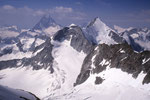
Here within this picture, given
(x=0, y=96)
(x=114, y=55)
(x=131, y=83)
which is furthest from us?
(x=114, y=55)

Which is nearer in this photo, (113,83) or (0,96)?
(0,96)

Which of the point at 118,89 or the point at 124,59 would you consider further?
the point at 124,59

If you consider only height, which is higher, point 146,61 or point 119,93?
point 146,61

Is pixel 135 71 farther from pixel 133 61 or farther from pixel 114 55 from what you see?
pixel 114 55

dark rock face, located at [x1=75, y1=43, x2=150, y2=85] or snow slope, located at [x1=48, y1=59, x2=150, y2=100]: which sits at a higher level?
dark rock face, located at [x1=75, y1=43, x2=150, y2=85]

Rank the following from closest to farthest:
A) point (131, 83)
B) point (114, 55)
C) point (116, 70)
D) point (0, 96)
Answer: point (0, 96)
point (131, 83)
point (116, 70)
point (114, 55)

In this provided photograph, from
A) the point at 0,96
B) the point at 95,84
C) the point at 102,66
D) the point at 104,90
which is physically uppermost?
the point at 102,66

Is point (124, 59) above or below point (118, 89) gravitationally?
above

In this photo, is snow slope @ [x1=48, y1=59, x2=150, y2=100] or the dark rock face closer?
snow slope @ [x1=48, y1=59, x2=150, y2=100]

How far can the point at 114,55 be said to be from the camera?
153 metres

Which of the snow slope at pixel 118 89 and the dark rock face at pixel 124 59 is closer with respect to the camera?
the snow slope at pixel 118 89

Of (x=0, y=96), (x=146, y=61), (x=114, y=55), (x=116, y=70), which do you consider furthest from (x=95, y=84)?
(x=0, y=96)

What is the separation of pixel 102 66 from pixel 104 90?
39.5 meters

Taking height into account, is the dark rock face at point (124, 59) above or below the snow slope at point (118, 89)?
above
